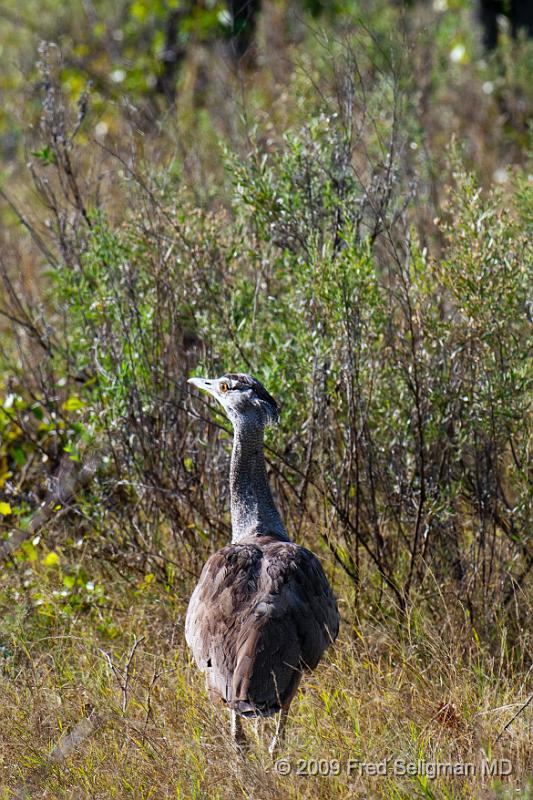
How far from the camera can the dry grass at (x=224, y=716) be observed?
10.2 ft

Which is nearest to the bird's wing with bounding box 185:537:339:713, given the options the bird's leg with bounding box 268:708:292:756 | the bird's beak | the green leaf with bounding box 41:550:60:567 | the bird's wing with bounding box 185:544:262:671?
the bird's wing with bounding box 185:544:262:671

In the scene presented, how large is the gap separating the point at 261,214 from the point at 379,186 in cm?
53

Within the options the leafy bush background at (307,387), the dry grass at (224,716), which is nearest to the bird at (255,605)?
the dry grass at (224,716)

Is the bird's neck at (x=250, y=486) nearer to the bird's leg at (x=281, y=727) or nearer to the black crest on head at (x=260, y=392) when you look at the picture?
the black crest on head at (x=260, y=392)

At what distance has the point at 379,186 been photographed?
4453 millimetres

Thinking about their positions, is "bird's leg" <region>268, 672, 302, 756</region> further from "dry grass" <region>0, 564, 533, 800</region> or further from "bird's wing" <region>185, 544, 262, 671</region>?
"bird's wing" <region>185, 544, 262, 671</region>

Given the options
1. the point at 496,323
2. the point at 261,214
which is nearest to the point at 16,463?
the point at 261,214

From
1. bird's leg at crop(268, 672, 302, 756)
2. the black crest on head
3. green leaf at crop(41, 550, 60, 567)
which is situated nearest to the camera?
Answer: bird's leg at crop(268, 672, 302, 756)

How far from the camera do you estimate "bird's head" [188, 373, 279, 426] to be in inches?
148

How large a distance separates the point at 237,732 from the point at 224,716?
16 cm

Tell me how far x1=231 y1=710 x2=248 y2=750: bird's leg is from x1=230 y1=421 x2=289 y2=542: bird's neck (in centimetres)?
66

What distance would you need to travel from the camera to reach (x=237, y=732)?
3.45 meters

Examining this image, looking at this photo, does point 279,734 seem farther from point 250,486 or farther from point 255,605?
point 250,486

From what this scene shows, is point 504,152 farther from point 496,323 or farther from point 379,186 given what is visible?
point 496,323
